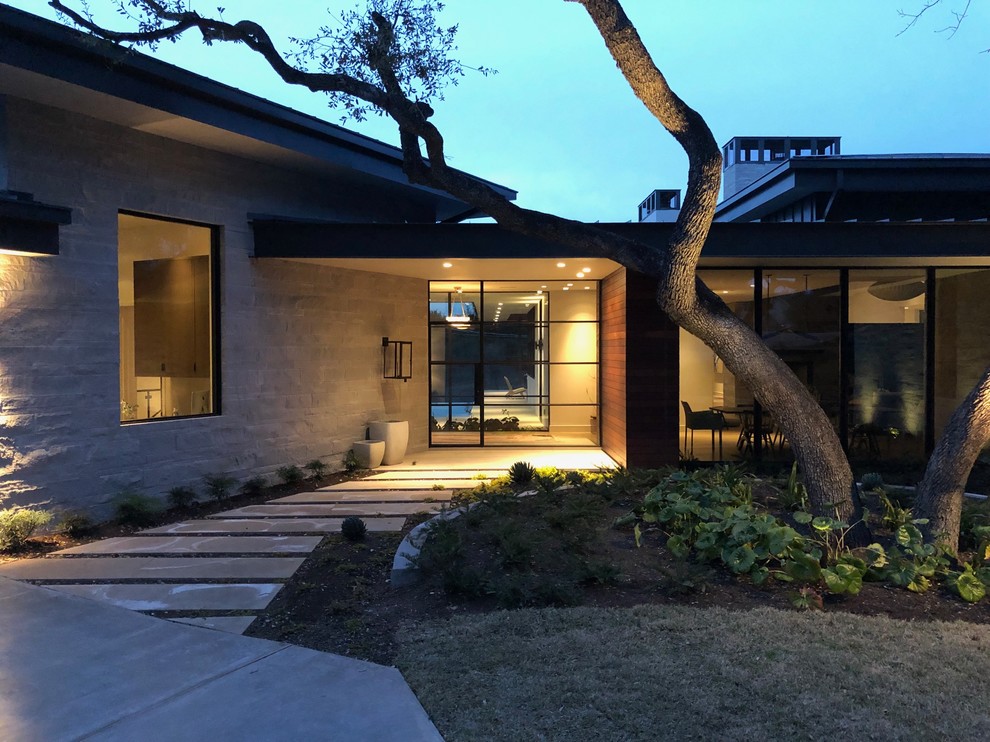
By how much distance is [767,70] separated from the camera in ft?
370

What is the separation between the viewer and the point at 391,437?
11172mm

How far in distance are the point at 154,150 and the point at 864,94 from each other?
9985 centimetres

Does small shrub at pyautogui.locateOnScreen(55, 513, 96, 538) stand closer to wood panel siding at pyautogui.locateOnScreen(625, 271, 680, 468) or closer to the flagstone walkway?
the flagstone walkway

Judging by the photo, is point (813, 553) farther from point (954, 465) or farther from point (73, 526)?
point (73, 526)

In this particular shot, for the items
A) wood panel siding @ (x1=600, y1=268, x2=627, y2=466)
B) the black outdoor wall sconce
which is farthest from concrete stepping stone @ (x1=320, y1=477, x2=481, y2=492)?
wood panel siding @ (x1=600, y1=268, x2=627, y2=466)

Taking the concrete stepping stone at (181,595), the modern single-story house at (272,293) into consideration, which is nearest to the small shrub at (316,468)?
the modern single-story house at (272,293)

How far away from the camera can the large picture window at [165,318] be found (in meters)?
7.74

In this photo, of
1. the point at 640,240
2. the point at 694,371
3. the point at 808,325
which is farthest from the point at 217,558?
the point at 808,325

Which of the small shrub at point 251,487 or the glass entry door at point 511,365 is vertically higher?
the glass entry door at point 511,365

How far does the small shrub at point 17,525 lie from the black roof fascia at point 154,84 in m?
3.76

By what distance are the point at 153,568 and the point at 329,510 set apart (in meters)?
2.36

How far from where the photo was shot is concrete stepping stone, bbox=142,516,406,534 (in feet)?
22.9

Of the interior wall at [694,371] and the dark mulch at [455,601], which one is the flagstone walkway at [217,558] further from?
the interior wall at [694,371]

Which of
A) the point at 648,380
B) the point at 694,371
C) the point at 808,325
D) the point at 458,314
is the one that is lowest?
the point at 648,380
